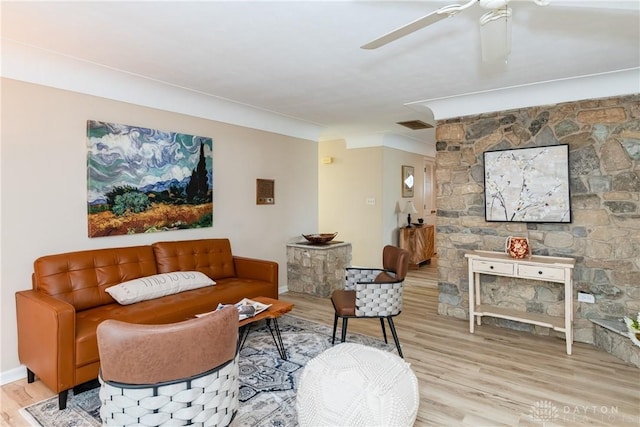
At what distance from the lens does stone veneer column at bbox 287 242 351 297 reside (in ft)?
16.2

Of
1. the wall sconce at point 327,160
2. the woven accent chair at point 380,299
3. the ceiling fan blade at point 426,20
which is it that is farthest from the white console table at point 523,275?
the wall sconce at point 327,160

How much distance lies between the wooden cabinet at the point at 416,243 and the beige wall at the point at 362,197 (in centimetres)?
17

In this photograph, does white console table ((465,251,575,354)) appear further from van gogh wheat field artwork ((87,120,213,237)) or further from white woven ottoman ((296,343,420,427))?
van gogh wheat field artwork ((87,120,213,237))

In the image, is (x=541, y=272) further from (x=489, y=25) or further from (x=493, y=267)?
(x=489, y=25)

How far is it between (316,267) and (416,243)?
265cm

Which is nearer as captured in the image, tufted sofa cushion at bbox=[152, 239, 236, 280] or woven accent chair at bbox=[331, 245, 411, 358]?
woven accent chair at bbox=[331, 245, 411, 358]

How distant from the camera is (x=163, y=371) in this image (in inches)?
59.6

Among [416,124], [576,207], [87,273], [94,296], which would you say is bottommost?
[94,296]

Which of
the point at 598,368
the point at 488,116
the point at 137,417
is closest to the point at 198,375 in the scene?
the point at 137,417

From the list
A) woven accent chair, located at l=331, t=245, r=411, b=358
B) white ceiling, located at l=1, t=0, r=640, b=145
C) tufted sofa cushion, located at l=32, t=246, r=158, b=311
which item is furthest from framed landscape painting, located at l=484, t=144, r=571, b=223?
tufted sofa cushion, located at l=32, t=246, r=158, b=311

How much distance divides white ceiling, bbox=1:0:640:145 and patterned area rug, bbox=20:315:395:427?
2.43 m

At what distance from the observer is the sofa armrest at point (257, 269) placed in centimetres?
386

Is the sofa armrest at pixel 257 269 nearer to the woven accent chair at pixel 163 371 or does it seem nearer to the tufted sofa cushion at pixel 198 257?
the tufted sofa cushion at pixel 198 257

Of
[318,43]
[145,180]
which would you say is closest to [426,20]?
[318,43]
